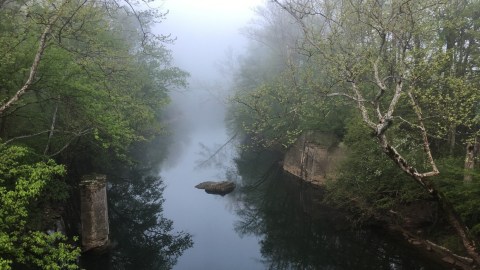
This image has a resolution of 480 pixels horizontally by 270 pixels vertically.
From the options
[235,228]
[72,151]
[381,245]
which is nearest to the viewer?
[381,245]

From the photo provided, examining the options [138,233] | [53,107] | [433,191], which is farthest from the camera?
[138,233]

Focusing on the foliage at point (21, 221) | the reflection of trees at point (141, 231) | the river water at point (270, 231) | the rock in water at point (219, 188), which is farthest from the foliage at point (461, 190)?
the rock in water at point (219, 188)

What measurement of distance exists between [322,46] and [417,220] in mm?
11460

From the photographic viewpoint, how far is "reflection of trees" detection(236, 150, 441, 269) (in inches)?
711

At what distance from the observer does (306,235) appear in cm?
2162

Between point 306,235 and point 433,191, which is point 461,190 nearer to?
point 433,191

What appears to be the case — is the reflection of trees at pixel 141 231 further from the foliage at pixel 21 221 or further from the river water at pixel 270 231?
the foliage at pixel 21 221

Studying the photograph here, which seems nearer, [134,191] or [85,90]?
[85,90]

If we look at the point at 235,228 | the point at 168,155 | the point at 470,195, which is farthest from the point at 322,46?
the point at 168,155

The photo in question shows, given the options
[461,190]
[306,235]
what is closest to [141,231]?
[306,235]

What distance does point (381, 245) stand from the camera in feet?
62.7

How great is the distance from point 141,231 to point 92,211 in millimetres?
5452

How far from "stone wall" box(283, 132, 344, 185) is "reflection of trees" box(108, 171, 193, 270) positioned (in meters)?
12.4

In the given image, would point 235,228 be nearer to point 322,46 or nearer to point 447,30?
point 322,46
